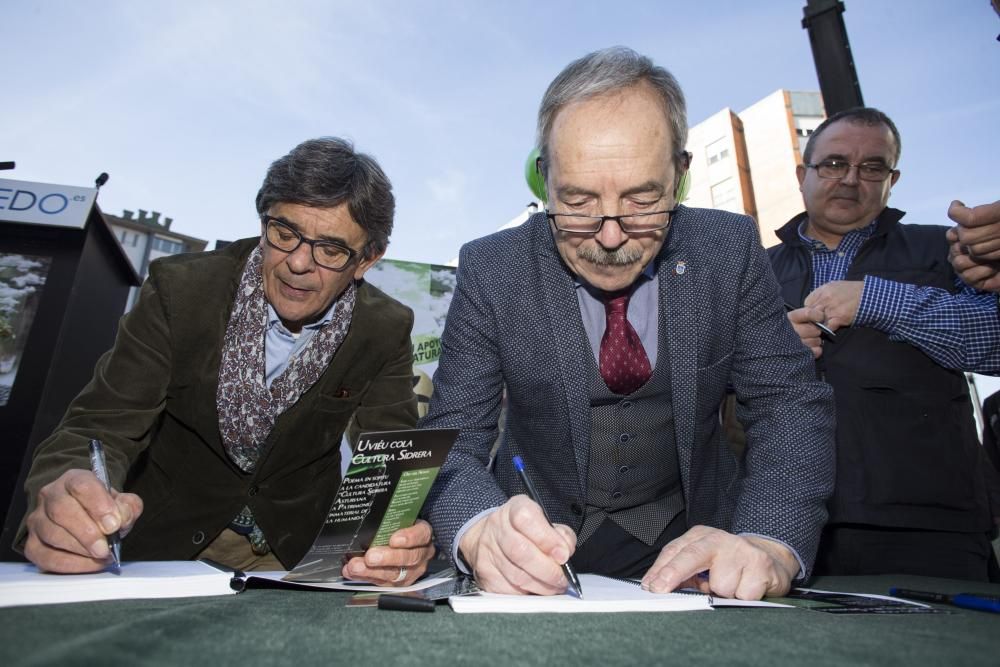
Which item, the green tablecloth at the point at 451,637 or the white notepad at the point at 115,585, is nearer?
the green tablecloth at the point at 451,637

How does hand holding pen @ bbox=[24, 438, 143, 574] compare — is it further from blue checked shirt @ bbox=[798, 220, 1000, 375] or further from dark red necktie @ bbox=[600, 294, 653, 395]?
blue checked shirt @ bbox=[798, 220, 1000, 375]

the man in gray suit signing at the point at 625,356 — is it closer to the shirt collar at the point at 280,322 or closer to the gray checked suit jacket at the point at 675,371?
the gray checked suit jacket at the point at 675,371

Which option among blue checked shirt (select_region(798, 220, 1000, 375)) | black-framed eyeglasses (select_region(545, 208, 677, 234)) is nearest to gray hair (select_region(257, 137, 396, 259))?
black-framed eyeglasses (select_region(545, 208, 677, 234))

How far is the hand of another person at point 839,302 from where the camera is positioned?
92.5 inches

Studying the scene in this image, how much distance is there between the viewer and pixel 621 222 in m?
1.60

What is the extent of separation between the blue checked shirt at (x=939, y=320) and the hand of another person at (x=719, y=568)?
140cm

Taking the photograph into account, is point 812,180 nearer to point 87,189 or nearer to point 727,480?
point 727,480

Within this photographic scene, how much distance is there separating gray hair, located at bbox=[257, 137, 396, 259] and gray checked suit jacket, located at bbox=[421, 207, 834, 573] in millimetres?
697

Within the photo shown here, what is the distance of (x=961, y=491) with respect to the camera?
2.15 metres

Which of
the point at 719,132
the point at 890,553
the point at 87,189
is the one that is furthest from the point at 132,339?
the point at 719,132

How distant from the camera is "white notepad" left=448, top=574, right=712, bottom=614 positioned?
94 cm

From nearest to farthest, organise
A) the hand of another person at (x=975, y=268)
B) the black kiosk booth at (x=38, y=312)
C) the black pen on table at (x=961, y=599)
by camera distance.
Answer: the black pen on table at (x=961, y=599), the hand of another person at (x=975, y=268), the black kiosk booth at (x=38, y=312)

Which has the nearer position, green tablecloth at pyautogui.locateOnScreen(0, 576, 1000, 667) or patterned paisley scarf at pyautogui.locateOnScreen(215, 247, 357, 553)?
green tablecloth at pyautogui.locateOnScreen(0, 576, 1000, 667)

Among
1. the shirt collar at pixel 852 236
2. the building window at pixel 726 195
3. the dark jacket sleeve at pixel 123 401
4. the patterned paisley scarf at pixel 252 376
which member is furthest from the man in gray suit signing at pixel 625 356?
the building window at pixel 726 195
